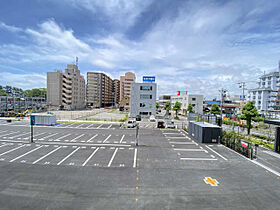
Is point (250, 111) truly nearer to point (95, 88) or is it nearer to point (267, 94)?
point (267, 94)

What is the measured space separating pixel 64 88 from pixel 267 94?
11715 cm

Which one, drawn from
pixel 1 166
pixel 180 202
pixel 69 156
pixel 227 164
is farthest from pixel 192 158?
pixel 1 166

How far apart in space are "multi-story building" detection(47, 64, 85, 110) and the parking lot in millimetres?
66242

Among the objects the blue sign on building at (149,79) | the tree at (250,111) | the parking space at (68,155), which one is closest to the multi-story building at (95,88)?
the blue sign on building at (149,79)

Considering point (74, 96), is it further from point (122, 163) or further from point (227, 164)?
point (227, 164)

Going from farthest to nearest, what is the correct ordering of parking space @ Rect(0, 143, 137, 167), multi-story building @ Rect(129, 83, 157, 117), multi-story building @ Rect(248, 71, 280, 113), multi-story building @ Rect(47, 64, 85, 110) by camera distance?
multi-story building @ Rect(47, 64, 85, 110)
multi-story building @ Rect(248, 71, 280, 113)
multi-story building @ Rect(129, 83, 157, 117)
parking space @ Rect(0, 143, 137, 167)

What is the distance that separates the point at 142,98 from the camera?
171ft

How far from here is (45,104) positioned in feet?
242

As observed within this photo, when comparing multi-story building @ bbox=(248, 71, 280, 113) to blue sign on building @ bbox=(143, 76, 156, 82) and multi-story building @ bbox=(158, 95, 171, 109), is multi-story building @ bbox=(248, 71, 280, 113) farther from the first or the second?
blue sign on building @ bbox=(143, 76, 156, 82)

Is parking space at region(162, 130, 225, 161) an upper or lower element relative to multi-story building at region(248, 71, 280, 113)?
lower

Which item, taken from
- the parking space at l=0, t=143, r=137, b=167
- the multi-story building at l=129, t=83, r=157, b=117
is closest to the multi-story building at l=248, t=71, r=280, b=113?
the multi-story building at l=129, t=83, r=157, b=117

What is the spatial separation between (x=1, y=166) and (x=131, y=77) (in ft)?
303

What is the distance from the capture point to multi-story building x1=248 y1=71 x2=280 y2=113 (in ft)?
236

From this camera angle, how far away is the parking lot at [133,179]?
7.67 metres
